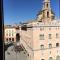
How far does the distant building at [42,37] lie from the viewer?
0.93 m

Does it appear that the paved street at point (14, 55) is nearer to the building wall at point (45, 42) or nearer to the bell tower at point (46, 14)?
the building wall at point (45, 42)

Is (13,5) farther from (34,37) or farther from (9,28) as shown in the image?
(34,37)

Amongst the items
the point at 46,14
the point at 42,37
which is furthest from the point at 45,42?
the point at 46,14

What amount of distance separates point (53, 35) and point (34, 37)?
5.9 inches

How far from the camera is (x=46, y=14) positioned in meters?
0.97

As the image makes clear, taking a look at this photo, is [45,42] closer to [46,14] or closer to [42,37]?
[42,37]

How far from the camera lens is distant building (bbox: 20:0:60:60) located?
3.04ft

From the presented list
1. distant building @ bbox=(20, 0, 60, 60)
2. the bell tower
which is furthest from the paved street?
the bell tower

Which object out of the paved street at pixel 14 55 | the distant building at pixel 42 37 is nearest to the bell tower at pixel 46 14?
the distant building at pixel 42 37

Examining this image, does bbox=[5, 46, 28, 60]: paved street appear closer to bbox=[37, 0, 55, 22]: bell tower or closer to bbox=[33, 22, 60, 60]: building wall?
bbox=[33, 22, 60, 60]: building wall

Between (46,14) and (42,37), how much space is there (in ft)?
0.62

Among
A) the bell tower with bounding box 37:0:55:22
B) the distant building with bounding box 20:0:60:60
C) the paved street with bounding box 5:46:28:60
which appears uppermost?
the bell tower with bounding box 37:0:55:22

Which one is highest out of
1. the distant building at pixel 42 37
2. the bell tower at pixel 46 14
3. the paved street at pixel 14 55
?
the bell tower at pixel 46 14

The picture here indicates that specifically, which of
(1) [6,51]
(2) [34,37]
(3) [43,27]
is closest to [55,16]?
(3) [43,27]
